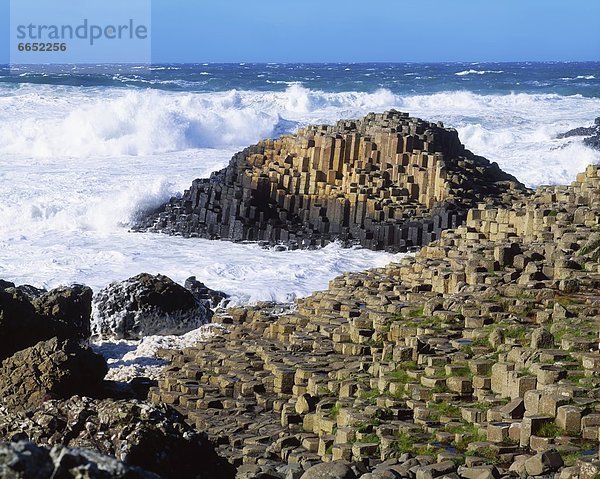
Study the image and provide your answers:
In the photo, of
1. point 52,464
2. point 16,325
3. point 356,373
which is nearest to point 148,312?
point 16,325

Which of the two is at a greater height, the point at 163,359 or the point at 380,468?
the point at 380,468

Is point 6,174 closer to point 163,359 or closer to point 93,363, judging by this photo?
point 163,359

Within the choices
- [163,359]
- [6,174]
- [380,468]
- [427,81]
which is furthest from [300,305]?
[427,81]

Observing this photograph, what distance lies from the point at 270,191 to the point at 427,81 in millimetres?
47745

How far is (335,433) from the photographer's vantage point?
780 cm

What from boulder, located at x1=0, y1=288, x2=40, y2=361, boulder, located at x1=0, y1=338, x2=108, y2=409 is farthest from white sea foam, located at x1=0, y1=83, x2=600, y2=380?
boulder, located at x1=0, y1=338, x2=108, y2=409

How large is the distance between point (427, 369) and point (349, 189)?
10345mm

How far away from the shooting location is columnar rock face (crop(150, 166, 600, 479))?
7062mm

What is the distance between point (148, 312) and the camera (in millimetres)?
13180

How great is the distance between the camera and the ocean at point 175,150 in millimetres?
16734

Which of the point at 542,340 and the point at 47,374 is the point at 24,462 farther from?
the point at 542,340

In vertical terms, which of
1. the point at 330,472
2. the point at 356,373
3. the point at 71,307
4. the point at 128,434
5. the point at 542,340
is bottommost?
the point at 71,307

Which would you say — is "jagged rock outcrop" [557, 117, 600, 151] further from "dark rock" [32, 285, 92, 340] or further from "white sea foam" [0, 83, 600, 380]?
"dark rock" [32, 285, 92, 340]

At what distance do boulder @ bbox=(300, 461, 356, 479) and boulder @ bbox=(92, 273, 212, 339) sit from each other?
6.44 metres
